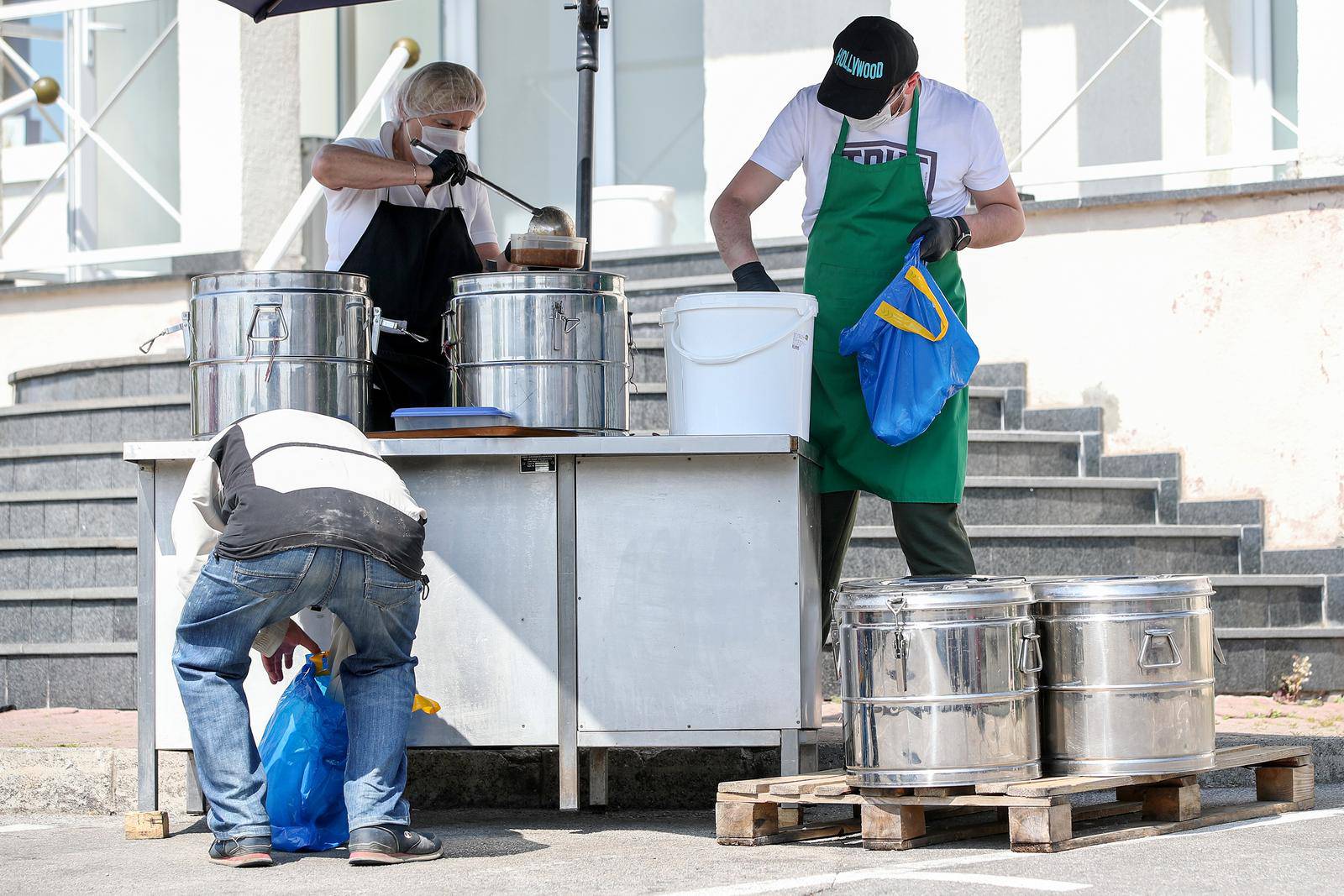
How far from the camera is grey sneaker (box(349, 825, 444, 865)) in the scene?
12.9 feet

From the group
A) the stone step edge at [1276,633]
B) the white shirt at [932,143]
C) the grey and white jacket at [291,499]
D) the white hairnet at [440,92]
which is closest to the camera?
the grey and white jacket at [291,499]

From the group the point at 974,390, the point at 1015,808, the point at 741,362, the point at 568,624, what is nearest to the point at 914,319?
the point at 741,362

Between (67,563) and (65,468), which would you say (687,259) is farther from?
(67,563)

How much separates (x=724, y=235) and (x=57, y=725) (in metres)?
2.75

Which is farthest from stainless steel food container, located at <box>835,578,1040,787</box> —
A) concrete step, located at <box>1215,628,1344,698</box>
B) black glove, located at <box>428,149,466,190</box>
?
concrete step, located at <box>1215,628,1344,698</box>

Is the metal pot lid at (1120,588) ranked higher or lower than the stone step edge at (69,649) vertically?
higher

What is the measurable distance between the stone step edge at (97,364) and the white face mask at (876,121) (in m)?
3.87

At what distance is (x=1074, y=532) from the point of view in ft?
21.1

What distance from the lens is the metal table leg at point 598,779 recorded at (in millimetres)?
Answer: 4773

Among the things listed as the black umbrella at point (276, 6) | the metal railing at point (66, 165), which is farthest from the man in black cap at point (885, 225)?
the metal railing at point (66, 165)

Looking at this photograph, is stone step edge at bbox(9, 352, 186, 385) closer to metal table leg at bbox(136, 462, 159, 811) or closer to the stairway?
the stairway

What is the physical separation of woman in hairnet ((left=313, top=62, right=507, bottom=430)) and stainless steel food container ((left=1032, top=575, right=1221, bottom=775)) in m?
1.91

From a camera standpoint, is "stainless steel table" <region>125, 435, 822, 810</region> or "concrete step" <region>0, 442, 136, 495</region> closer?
"stainless steel table" <region>125, 435, 822, 810</region>

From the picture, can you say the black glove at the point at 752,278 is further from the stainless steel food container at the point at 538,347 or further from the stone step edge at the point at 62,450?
the stone step edge at the point at 62,450
